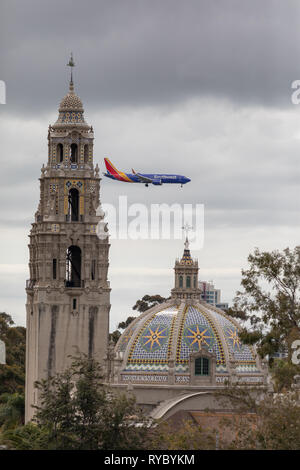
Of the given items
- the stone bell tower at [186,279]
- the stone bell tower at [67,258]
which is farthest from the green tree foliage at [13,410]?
the stone bell tower at [186,279]

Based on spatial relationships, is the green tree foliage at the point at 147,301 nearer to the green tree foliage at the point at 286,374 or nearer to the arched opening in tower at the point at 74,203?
the arched opening in tower at the point at 74,203

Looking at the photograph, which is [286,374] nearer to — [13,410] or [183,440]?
[183,440]

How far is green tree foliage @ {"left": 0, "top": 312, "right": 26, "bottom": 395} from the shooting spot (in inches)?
4491

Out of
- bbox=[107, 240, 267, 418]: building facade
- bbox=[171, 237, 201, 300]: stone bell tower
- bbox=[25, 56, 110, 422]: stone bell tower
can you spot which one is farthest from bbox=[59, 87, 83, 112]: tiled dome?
bbox=[107, 240, 267, 418]: building facade

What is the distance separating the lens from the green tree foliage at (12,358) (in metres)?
114

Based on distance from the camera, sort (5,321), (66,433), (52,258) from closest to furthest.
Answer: (66,433), (52,258), (5,321)

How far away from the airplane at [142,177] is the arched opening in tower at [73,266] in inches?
182

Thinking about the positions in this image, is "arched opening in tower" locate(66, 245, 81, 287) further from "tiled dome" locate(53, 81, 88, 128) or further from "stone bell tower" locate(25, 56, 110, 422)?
"tiled dome" locate(53, 81, 88, 128)

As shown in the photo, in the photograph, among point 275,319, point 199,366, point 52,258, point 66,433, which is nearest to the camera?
point 66,433
